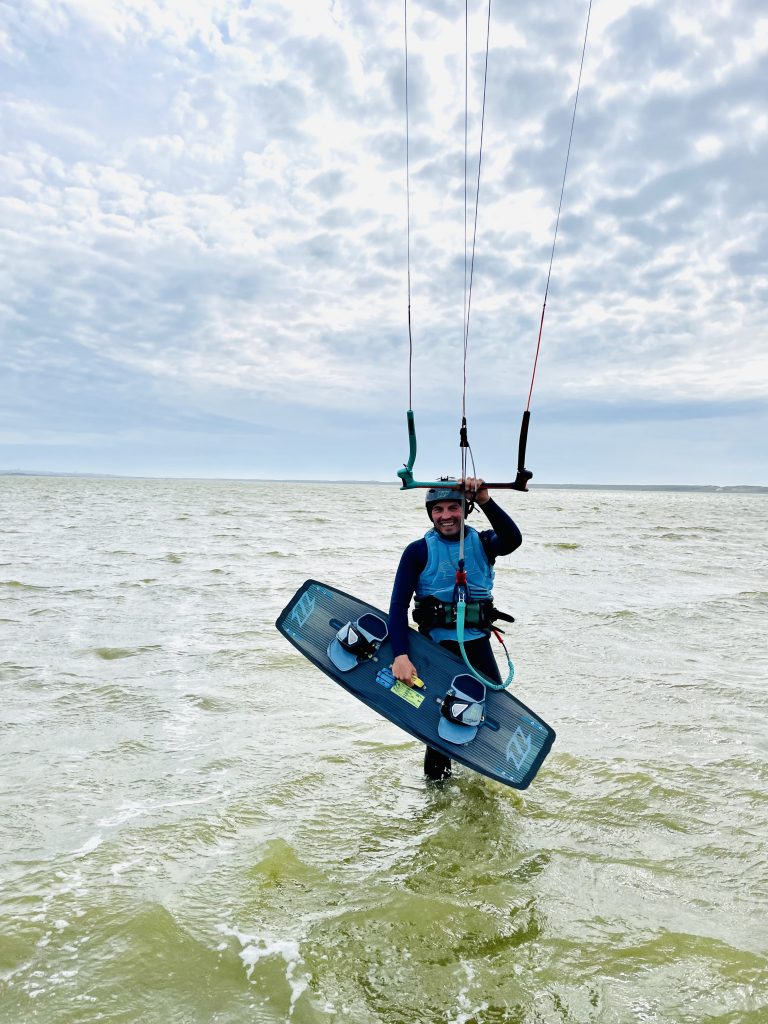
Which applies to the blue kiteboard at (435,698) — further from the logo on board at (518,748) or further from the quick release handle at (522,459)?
the quick release handle at (522,459)

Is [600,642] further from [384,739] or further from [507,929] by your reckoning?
[507,929]

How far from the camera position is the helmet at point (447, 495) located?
5.23 metres

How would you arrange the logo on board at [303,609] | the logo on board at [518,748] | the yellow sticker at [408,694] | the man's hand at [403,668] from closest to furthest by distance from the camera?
the logo on board at [518,748]
the man's hand at [403,668]
the yellow sticker at [408,694]
the logo on board at [303,609]

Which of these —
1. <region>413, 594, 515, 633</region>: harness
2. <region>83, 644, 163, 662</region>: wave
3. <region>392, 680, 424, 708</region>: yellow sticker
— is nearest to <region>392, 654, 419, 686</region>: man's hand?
<region>392, 680, 424, 708</region>: yellow sticker

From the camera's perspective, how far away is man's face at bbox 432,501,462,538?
17.4 feet

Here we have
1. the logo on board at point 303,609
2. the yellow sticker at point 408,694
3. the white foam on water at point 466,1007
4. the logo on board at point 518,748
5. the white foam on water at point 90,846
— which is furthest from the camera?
the logo on board at point 303,609

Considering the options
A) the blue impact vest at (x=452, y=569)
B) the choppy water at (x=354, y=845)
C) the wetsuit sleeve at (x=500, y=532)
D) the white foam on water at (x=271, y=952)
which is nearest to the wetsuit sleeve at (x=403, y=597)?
the blue impact vest at (x=452, y=569)

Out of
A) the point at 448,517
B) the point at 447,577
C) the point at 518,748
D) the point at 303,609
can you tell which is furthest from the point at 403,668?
the point at 303,609

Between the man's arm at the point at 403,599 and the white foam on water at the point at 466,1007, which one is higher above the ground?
the man's arm at the point at 403,599

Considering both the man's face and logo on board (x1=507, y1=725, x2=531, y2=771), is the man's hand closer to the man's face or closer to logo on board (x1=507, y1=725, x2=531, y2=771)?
logo on board (x1=507, y1=725, x2=531, y2=771)

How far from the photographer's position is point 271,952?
11.3 ft

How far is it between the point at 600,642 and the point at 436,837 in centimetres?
669

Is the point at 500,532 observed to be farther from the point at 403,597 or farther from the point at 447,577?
the point at 403,597

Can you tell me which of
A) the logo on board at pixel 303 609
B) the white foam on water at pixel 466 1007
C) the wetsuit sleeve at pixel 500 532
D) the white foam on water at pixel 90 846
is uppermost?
the wetsuit sleeve at pixel 500 532
